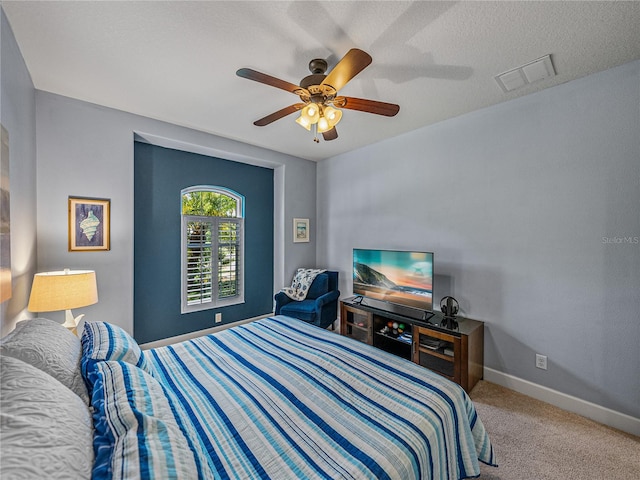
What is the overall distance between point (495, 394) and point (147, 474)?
112 inches

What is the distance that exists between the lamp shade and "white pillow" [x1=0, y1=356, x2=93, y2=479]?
1.40m

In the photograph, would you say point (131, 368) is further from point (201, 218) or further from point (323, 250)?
point (323, 250)

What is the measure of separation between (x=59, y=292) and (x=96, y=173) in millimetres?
Answer: 1347

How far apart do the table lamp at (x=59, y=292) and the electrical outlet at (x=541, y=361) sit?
3.75 metres

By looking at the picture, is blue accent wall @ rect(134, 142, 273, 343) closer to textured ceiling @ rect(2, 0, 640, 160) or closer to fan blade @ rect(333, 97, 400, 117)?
textured ceiling @ rect(2, 0, 640, 160)

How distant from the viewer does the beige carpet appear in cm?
169

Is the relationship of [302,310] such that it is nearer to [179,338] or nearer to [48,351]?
[179,338]

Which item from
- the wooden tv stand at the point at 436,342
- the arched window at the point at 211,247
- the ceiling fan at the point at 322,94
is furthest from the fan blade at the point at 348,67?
the arched window at the point at 211,247

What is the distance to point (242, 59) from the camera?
204 centimetres

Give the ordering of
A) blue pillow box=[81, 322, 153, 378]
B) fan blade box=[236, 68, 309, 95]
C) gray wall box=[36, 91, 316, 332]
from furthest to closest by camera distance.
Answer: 1. gray wall box=[36, 91, 316, 332]
2. fan blade box=[236, 68, 309, 95]
3. blue pillow box=[81, 322, 153, 378]

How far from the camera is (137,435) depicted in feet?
2.71

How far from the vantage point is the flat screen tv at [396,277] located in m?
2.88

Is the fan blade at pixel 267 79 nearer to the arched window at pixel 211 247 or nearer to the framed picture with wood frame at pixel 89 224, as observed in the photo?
the framed picture with wood frame at pixel 89 224

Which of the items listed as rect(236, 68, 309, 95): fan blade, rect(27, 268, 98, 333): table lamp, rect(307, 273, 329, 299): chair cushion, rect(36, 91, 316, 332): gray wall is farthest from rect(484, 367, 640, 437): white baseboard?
rect(36, 91, 316, 332): gray wall
